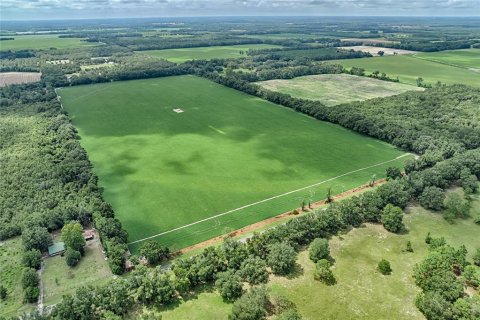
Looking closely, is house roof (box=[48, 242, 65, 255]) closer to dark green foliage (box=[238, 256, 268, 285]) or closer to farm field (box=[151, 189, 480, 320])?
farm field (box=[151, 189, 480, 320])

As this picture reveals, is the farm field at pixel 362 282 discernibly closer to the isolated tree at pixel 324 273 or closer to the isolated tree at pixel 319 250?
the isolated tree at pixel 324 273

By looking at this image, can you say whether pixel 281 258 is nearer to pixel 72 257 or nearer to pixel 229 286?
pixel 229 286

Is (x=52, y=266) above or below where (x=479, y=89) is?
below

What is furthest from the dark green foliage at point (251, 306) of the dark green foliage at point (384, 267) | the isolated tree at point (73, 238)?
the isolated tree at point (73, 238)

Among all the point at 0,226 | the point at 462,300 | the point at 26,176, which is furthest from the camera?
the point at 26,176

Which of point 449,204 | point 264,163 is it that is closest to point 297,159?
point 264,163

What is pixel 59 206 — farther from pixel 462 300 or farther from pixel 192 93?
pixel 192 93

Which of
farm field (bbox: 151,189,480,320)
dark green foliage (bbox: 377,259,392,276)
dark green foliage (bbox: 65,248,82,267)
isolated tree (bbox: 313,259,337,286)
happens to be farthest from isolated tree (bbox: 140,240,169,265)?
dark green foliage (bbox: 377,259,392,276)
